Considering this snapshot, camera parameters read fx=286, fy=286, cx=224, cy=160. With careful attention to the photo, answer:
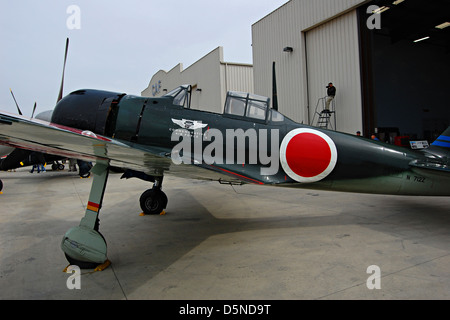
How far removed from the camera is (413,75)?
19000mm

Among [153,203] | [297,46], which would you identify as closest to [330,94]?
[297,46]

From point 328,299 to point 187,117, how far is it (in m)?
2.96

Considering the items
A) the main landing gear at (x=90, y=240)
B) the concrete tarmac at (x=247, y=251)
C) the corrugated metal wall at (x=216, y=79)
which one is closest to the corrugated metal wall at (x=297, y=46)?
the corrugated metal wall at (x=216, y=79)

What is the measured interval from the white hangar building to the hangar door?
0.11 feet

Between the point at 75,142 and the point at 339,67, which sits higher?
the point at 339,67

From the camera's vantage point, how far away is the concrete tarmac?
2541 mm

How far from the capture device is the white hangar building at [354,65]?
32.7ft

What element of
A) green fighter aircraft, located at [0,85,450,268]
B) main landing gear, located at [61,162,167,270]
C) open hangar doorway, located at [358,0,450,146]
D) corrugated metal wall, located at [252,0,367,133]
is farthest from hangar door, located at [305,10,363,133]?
main landing gear, located at [61,162,167,270]

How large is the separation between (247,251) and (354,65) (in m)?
9.02

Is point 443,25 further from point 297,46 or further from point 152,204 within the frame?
point 152,204

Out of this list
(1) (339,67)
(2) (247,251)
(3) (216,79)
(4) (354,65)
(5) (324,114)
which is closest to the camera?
(2) (247,251)

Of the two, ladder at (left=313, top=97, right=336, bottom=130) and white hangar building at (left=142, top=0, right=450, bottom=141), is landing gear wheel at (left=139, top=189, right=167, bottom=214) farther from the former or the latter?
white hangar building at (left=142, top=0, right=450, bottom=141)
